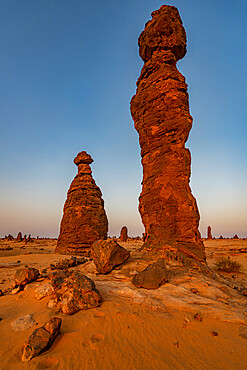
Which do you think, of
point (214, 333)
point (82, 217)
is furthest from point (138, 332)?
point (82, 217)

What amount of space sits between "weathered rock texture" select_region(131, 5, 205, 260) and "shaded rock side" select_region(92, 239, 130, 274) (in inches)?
77.6

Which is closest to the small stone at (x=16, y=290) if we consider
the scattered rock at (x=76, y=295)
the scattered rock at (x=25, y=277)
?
the scattered rock at (x=25, y=277)

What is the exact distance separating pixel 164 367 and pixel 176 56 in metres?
11.8

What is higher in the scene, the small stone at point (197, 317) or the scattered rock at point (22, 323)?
the scattered rock at point (22, 323)

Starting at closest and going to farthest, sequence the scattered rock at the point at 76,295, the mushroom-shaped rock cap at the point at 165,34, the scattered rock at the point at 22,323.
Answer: the scattered rock at the point at 22,323, the scattered rock at the point at 76,295, the mushroom-shaped rock cap at the point at 165,34

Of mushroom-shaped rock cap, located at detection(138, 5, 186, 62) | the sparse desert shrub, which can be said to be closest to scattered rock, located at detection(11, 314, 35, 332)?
mushroom-shaped rock cap, located at detection(138, 5, 186, 62)

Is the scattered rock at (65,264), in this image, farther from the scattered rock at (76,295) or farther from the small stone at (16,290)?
the scattered rock at (76,295)

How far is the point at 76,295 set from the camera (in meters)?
3.27

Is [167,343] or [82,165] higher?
[82,165]

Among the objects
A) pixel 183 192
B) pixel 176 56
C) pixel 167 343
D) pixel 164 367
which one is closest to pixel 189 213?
pixel 183 192

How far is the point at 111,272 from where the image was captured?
5648 mm

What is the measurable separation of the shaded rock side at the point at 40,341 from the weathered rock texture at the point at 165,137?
5.37 meters

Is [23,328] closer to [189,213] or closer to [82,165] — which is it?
[189,213]

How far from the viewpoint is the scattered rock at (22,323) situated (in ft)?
8.59
